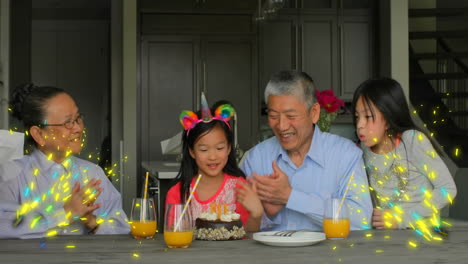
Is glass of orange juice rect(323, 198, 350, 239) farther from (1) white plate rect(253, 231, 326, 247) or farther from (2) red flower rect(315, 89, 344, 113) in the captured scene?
(2) red flower rect(315, 89, 344, 113)

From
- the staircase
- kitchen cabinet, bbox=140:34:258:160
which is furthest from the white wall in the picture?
the staircase

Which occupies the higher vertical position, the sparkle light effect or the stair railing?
the stair railing

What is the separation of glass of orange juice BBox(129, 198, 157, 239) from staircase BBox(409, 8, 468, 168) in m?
4.18

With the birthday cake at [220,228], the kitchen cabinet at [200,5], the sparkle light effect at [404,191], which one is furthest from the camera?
the kitchen cabinet at [200,5]

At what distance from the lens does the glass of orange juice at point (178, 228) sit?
1.59 metres

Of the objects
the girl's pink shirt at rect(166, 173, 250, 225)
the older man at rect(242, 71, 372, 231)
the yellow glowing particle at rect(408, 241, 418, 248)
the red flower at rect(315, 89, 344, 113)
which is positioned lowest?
the yellow glowing particle at rect(408, 241, 418, 248)

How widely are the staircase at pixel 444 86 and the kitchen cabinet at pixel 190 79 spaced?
1.46 m

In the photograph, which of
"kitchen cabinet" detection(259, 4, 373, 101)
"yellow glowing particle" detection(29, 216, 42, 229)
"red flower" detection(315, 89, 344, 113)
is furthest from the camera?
"kitchen cabinet" detection(259, 4, 373, 101)

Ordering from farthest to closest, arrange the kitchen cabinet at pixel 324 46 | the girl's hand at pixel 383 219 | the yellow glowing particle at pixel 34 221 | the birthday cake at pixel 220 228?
the kitchen cabinet at pixel 324 46, the girl's hand at pixel 383 219, the yellow glowing particle at pixel 34 221, the birthday cake at pixel 220 228

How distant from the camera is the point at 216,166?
2.21 meters

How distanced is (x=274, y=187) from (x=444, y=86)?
422 cm

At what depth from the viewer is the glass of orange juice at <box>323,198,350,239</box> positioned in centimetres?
→ 173

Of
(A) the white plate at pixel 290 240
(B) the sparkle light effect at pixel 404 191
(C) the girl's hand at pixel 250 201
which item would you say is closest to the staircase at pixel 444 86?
(B) the sparkle light effect at pixel 404 191

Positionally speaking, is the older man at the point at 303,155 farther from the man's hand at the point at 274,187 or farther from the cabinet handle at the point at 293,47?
the cabinet handle at the point at 293,47
